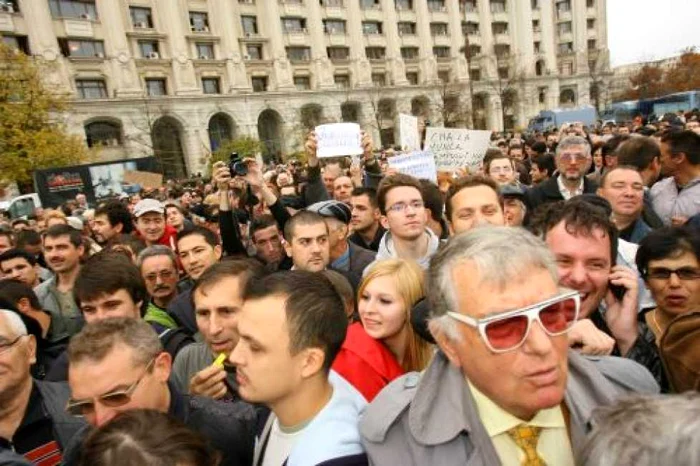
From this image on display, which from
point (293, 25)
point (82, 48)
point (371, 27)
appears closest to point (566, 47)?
point (371, 27)

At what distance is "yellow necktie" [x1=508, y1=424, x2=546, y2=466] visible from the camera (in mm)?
1302

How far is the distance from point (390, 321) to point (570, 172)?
3246 mm

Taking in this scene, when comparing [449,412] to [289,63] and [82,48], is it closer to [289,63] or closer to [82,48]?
[82,48]

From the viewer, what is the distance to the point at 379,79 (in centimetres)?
4434

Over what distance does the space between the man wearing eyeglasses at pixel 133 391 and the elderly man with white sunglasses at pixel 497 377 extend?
661 mm

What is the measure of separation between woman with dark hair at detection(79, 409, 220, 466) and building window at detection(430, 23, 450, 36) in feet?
167

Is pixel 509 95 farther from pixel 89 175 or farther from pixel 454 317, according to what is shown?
pixel 454 317

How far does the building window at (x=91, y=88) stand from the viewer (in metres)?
31.6

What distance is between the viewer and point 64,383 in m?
2.37

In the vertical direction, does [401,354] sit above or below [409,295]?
below

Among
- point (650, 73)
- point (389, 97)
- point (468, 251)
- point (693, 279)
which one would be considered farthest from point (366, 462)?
point (650, 73)

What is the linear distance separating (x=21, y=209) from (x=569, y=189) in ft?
66.8

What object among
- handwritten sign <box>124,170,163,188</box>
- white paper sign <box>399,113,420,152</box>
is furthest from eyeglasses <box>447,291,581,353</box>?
handwritten sign <box>124,170,163,188</box>

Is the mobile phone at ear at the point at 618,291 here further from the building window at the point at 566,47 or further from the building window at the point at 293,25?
the building window at the point at 566,47
